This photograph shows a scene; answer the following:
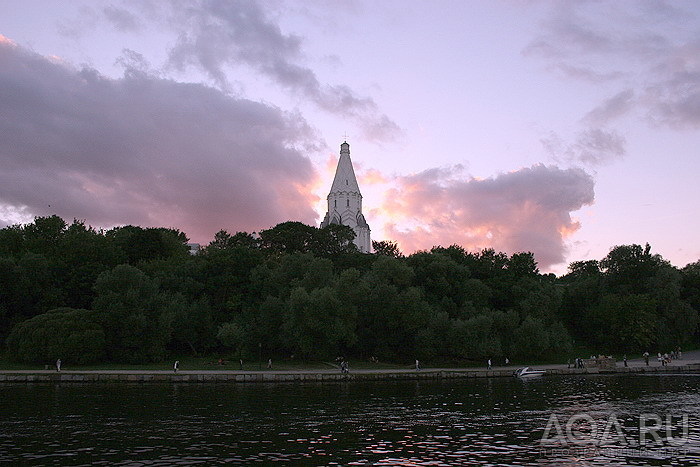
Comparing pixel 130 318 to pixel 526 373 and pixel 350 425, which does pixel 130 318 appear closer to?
pixel 526 373

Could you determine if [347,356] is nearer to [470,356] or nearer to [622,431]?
[470,356]

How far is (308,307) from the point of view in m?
65.8

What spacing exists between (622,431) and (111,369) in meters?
49.6

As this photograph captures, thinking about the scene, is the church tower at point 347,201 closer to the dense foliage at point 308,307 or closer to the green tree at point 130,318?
the dense foliage at point 308,307

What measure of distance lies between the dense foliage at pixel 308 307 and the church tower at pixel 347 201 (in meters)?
91.8

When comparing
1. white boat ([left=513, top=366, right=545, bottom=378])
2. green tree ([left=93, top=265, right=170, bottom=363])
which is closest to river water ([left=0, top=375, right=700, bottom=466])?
white boat ([left=513, top=366, right=545, bottom=378])

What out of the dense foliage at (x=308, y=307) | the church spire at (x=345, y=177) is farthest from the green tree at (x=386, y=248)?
the church spire at (x=345, y=177)

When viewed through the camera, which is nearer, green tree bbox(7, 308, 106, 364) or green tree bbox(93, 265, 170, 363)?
green tree bbox(7, 308, 106, 364)

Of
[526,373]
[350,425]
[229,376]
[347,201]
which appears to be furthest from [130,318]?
[347,201]

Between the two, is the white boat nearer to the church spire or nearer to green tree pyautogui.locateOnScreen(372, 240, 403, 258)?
green tree pyautogui.locateOnScreen(372, 240, 403, 258)

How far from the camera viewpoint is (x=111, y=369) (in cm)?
6238

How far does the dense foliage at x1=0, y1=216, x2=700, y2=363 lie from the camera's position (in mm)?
65938

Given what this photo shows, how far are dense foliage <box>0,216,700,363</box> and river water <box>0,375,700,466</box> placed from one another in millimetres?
16453

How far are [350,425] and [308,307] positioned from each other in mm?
35615
